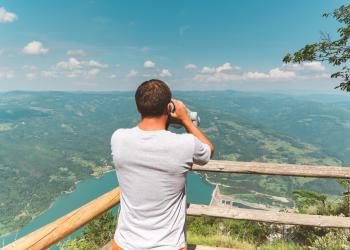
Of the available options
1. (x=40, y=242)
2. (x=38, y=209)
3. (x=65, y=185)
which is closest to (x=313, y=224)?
(x=40, y=242)

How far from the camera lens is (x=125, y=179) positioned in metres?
2.25

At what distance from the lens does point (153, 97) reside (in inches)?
81.3

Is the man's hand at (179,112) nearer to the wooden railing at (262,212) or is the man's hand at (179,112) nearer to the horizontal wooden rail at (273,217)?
the wooden railing at (262,212)

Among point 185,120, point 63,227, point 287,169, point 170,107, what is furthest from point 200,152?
point 287,169

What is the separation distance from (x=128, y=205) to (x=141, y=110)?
0.65 meters

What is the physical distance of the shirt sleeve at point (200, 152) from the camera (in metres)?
2.12

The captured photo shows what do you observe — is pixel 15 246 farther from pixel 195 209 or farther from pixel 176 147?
pixel 195 209

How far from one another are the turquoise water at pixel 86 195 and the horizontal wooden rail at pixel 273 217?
107m

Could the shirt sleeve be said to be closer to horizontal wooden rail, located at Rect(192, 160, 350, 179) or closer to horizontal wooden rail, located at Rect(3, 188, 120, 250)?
horizontal wooden rail, located at Rect(3, 188, 120, 250)

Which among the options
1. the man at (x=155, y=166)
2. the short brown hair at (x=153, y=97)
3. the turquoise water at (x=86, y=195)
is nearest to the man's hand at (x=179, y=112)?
the man at (x=155, y=166)

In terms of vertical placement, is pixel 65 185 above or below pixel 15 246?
below

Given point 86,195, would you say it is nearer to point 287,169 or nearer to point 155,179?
point 287,169

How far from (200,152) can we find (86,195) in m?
148

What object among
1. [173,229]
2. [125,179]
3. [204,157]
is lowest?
[173,229]
